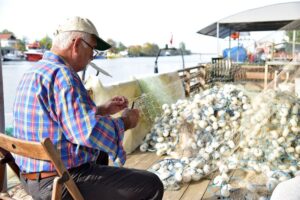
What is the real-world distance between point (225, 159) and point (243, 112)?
0.46m

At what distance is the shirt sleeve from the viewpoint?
1194 millimetres

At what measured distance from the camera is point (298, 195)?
1036 mm

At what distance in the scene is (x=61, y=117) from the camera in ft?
4.01

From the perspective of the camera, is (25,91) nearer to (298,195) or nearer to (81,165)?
(81,165)

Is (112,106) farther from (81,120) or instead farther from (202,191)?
(202,191)

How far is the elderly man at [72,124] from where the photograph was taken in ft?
3.98

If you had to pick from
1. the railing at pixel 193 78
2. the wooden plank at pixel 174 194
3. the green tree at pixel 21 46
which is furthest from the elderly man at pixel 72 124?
the green tree at pixel 21 46

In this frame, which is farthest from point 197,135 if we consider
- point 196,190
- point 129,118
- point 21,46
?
point 21,46

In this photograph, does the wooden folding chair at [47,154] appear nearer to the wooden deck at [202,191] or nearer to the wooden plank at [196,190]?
the wooden deck at [202,191]

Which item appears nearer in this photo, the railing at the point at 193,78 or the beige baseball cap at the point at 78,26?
the beige baseball cap at the point at 78,26

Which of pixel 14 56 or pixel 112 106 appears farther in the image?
pixel 14 56

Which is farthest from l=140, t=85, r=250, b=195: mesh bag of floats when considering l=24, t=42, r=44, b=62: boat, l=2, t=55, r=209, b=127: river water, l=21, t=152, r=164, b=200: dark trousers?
l=24, t=42, r=44, b=62: boat

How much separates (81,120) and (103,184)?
1.09 ft

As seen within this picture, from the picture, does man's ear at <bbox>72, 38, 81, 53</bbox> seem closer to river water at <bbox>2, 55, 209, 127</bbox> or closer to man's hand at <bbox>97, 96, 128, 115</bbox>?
man's hand at <bbox>97, 96, 128, 115</bbox>
